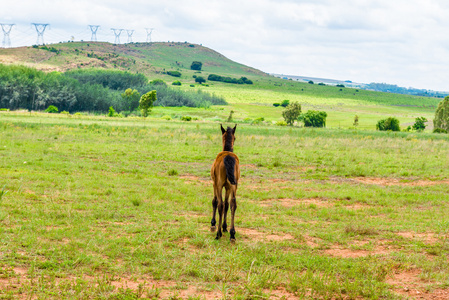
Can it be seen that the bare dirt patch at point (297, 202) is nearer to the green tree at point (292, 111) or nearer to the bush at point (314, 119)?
→ the green tree at point (292, 111)

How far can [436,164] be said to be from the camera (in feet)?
68.5

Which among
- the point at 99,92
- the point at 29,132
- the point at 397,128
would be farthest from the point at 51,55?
the point at 29,132

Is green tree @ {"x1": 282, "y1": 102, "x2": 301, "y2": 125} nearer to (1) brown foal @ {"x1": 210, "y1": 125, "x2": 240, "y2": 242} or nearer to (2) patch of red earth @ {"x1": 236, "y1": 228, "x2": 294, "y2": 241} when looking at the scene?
(2) patch of red earth @ {"x1": 236, "y1": 228, "x2": 294, "y2": 241}

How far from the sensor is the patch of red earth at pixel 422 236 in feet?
28.5

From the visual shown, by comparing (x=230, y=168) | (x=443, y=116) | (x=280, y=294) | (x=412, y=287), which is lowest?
(x=280, y=294)

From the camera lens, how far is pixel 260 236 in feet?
28.7

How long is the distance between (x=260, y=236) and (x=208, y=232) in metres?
1.18

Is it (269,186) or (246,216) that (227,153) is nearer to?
(246,216)

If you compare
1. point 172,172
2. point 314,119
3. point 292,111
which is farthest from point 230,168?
point 314,119

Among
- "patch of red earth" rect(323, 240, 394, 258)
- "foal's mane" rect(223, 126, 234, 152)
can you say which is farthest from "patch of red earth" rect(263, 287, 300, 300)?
"foal's mane" rect(223, 126, 234, 152)

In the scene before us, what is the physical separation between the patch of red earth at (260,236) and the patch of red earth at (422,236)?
2.82 metres

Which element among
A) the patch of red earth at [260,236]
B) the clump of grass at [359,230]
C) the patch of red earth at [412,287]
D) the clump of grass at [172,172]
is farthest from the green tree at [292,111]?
the patch of red earth at [412,287]

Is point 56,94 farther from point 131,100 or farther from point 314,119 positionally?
point 314,119

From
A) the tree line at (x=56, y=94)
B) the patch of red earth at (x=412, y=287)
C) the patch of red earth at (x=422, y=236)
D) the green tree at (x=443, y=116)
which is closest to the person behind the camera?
the patch of red earth at (x=412, y=287)
